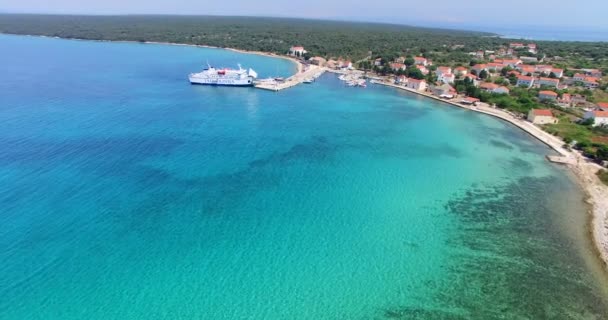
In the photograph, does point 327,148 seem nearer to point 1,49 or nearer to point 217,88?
point 217,88

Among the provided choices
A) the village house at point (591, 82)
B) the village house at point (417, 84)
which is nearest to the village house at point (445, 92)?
the village house at point (417, 84)

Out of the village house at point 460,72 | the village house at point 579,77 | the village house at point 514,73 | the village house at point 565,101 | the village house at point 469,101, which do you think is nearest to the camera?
the village house at point 565,101

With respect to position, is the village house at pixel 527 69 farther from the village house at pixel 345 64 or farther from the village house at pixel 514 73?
the village house at pixel 345 64

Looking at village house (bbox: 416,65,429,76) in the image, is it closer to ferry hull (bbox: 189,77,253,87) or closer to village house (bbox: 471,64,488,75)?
village house (bbox: 471,64,488,75)

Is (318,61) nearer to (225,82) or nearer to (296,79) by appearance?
(296,79)

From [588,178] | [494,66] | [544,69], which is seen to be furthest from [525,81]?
[588,178]

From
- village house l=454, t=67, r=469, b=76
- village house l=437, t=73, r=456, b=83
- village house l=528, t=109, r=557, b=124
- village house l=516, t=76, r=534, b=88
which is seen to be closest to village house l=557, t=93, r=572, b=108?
village house l=528, t=109, r=557, b=124

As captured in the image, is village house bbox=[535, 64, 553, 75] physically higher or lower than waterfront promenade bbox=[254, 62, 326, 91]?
higher
